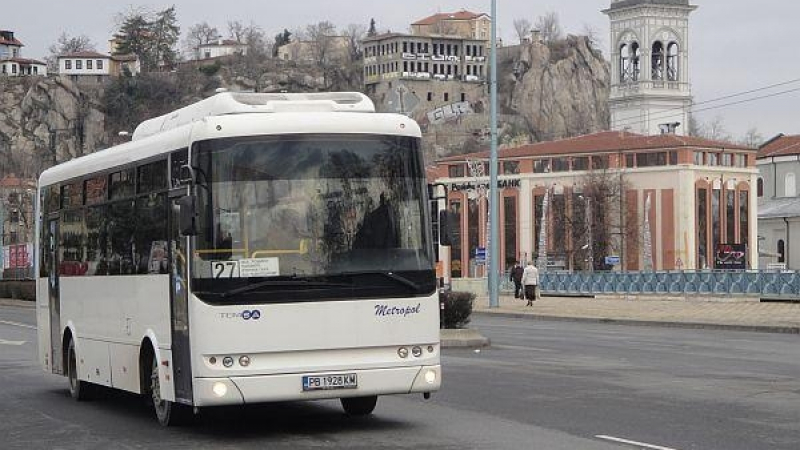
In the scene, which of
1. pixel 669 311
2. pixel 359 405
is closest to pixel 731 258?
pixel 669 311

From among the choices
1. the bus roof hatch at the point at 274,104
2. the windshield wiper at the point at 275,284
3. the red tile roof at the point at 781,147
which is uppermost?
the red tile roof at the point at 781,147

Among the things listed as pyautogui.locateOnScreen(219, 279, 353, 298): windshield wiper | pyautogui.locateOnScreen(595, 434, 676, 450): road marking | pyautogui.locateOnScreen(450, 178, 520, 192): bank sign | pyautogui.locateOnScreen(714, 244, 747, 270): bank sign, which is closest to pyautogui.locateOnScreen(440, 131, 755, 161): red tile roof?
pyautogui.locateOnScreen(450, 178, 520, 192): bank sign

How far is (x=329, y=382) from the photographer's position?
548 inches

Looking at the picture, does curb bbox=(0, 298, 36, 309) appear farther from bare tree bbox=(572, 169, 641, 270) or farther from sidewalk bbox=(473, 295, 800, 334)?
bare tree bbox=(572, 169, 641, 270)

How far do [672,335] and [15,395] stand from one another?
20.3 metres

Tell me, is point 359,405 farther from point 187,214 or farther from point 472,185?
point 472,185

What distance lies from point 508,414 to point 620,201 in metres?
113

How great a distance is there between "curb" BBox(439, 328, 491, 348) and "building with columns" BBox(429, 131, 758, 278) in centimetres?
8839

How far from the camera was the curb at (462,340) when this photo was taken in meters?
30.5

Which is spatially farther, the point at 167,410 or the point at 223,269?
the point at 167,410

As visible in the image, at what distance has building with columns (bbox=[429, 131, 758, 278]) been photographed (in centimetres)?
12619

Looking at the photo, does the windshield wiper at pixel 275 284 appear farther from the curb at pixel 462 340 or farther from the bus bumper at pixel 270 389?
the curb at pixel 462 340

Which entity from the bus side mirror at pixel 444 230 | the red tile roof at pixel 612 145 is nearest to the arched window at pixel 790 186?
the red tile roof at pixel 612 145

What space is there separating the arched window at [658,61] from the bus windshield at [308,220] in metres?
153
